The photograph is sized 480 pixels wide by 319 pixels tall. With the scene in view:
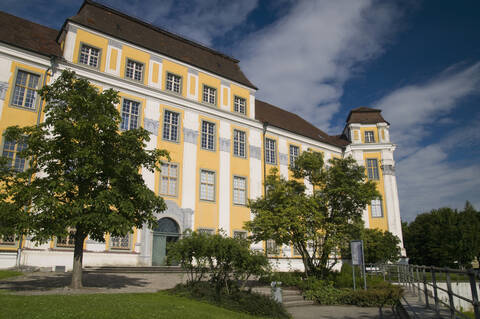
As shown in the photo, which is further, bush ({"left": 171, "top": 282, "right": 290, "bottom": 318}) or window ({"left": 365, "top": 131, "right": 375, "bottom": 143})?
window ({"left": 365, "top": 131, "right": 375, "bottom": 143})

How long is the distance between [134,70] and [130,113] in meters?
→ 3.19

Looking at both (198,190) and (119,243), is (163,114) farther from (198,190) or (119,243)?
(119,243)

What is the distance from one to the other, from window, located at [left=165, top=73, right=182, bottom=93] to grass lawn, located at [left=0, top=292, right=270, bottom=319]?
58.9ft

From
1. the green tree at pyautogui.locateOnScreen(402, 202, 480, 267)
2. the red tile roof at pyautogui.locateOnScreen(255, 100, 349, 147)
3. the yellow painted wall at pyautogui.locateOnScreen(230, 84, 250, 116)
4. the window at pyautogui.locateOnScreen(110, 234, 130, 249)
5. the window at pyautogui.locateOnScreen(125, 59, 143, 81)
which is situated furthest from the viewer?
the green tree at pyautogui.locateOnScreen(402, 202, 480, 267)

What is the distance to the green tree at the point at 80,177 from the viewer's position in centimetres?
1134

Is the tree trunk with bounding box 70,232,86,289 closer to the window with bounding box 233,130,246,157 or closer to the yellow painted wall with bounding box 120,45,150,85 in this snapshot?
the yellow painted wall with bounding box 120,45,150,85

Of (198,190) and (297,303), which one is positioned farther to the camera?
(198,190)

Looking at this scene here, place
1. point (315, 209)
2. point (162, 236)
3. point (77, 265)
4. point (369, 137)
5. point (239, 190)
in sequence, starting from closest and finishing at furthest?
point (77, 265), point (315, 209), point (162, 236), point (239, 190), point (369, 137)

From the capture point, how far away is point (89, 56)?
22875mm

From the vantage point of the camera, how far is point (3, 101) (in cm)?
1931

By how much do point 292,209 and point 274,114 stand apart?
63.5 ft

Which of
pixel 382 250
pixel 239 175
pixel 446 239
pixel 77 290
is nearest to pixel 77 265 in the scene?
pixel 77 290

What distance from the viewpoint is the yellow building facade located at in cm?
2005

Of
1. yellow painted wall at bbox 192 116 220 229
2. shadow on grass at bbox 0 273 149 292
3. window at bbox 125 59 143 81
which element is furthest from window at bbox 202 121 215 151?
shadow on grass at bbox 0 273 149 292
